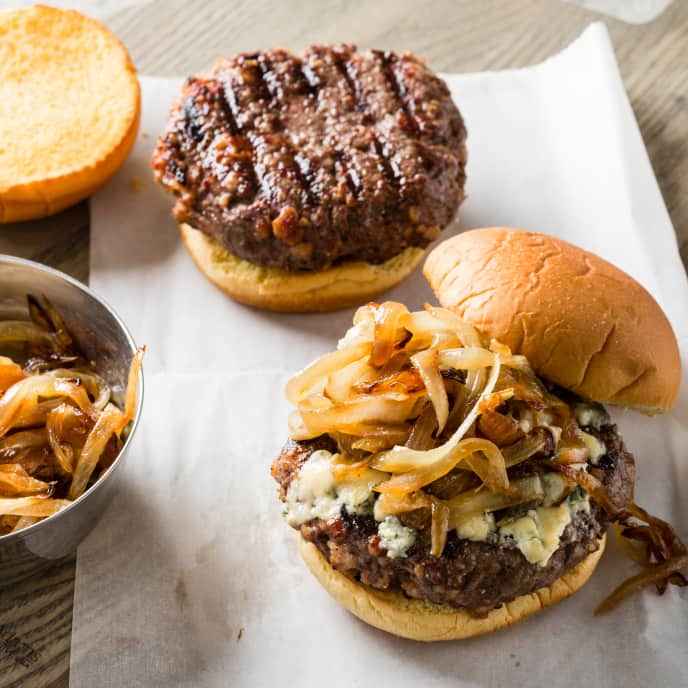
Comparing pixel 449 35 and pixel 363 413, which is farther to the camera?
pixel 449 35

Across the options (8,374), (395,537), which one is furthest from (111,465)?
(395,537)

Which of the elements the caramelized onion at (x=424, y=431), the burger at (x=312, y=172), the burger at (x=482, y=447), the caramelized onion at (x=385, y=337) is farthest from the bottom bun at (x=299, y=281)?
the caramelized onion at (x=424, y=431)

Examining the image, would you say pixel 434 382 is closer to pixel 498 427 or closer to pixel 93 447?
pixel 498 427

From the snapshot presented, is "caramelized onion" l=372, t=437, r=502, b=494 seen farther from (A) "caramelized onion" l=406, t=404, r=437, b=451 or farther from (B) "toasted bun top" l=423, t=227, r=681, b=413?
(B) "toasted bun top" l=423, t=227, r=681, b=413

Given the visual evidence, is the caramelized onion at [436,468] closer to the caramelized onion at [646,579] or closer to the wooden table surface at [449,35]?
the caramelized onion at [646,579]

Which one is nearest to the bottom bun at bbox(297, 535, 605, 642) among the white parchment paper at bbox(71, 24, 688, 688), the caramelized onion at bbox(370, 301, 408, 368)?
the white parchment paper at bbox(71, 24, 688, 688)

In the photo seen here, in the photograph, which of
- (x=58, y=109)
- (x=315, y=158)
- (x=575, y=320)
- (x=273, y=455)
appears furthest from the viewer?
(x=58, y=109)
